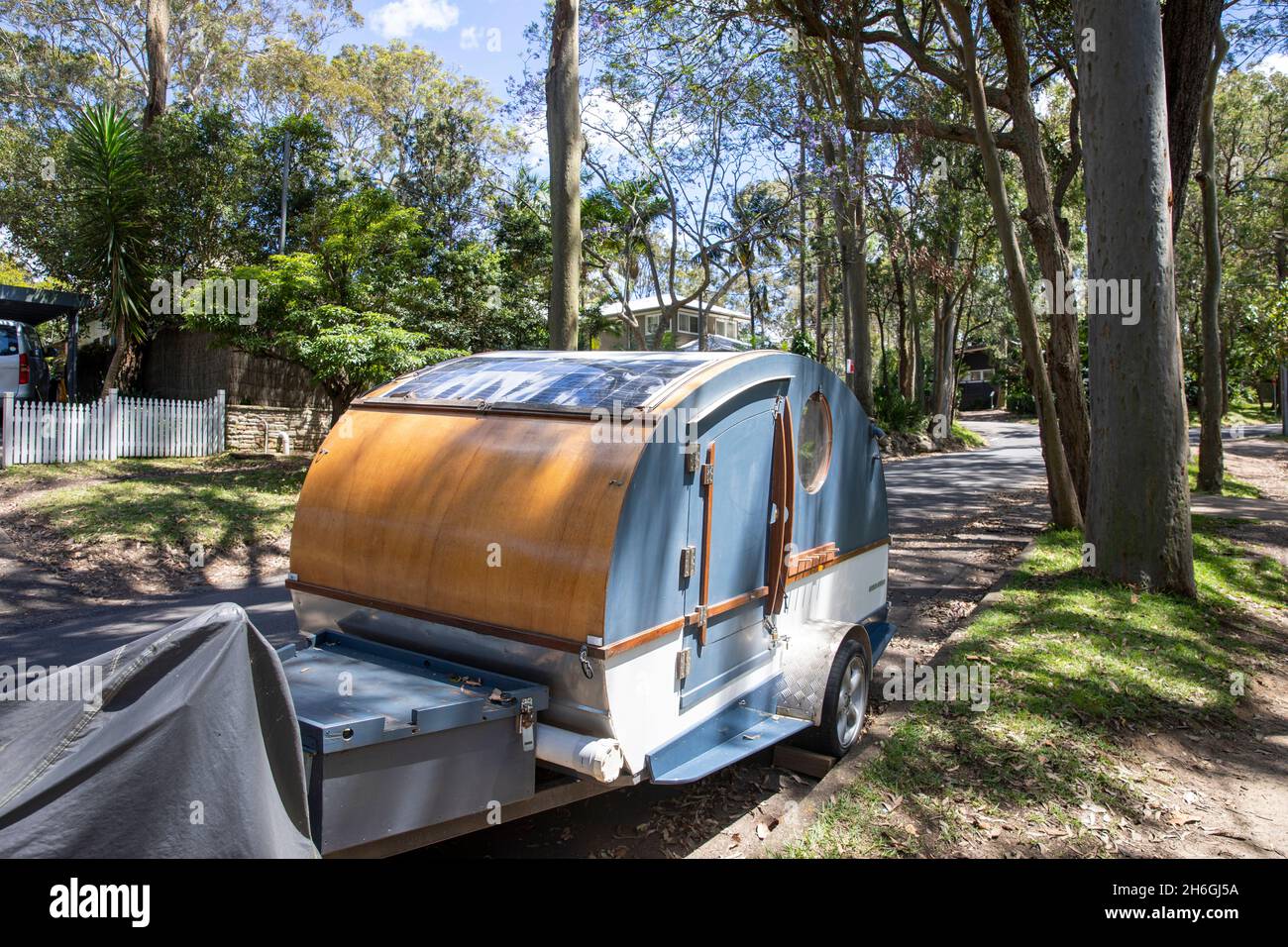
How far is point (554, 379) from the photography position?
4.88m

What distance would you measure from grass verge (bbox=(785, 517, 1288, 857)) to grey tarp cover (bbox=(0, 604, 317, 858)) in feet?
8.42

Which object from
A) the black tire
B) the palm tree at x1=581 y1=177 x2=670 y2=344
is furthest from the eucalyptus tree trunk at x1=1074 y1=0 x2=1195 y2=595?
the palm tree at x1=581 y1=177 x2=670 y2=344

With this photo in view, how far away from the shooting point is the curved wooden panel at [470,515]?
12.8ft

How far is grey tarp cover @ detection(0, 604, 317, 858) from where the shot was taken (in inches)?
89.2

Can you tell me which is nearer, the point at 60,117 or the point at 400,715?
the point at 400,715

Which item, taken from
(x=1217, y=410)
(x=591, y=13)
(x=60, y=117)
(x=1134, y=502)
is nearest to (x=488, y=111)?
(x=60, y=117)

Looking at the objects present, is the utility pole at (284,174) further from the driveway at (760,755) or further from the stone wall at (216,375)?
the driveway at (760,755)

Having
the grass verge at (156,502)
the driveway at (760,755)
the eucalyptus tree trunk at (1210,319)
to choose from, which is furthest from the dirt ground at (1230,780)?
the eucalyptus tree trunk at (1210,319)

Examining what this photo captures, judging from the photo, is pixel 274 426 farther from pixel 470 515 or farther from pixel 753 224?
pixel 470 515

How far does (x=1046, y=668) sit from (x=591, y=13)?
1531 centimetres

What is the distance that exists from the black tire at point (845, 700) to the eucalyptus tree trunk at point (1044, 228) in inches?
292

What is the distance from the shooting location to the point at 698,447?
4352mm

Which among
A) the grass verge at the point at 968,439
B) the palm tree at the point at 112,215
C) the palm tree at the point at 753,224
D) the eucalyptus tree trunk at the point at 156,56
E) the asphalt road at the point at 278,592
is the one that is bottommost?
the asphalt road at the point at 278,592

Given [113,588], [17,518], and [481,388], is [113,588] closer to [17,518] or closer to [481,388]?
[17,518]
